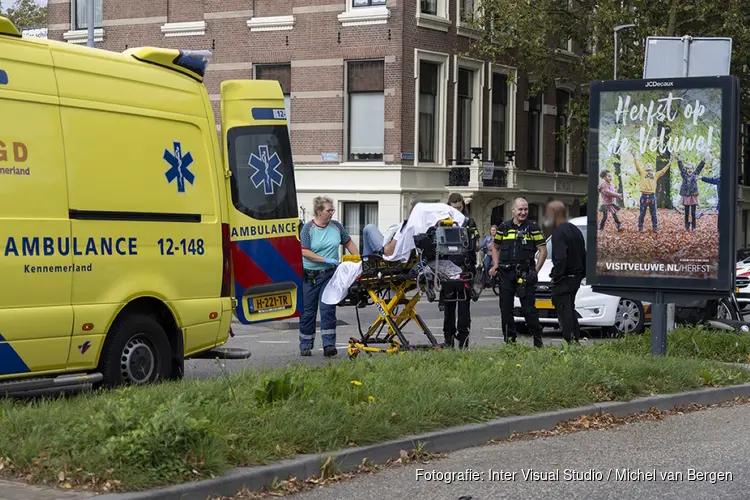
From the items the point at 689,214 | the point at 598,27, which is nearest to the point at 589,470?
the point at 689,214

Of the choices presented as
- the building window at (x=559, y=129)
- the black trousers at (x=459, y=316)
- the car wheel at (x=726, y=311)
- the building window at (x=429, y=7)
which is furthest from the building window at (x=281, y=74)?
the black trousers at (x=459, y=316)

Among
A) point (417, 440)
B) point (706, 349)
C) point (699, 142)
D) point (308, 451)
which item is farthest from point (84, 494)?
point (706, 349)

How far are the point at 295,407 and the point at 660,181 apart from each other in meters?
6.06

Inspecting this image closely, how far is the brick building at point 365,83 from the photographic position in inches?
1416

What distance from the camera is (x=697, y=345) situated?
13.8 meters

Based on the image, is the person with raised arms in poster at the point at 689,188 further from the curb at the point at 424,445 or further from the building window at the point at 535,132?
the building window at the point at 535,132

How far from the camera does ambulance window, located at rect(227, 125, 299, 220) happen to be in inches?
447

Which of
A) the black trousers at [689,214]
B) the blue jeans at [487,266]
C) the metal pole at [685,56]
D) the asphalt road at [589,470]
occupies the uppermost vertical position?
the metal pole at [685,56]

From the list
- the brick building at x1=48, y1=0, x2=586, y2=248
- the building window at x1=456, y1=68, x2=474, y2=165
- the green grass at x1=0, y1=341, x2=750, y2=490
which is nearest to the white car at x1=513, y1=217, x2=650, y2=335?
the green grass at x1=0, y1=341, x2=750, y2=490

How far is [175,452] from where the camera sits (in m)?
6.80

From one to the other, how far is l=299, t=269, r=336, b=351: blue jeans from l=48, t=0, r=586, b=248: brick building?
21326 millimetres

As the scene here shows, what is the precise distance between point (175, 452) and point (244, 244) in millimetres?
4623

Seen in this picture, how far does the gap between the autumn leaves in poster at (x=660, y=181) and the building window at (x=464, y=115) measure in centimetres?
2525

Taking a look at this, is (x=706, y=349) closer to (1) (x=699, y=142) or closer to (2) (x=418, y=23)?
(1) (x=699, y=142)
